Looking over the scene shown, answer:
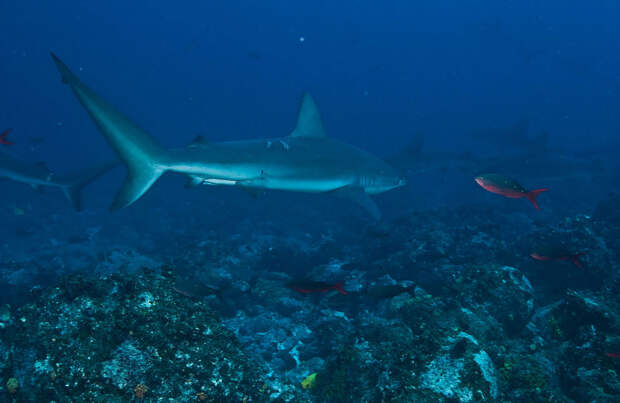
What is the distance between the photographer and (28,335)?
2.32 meters

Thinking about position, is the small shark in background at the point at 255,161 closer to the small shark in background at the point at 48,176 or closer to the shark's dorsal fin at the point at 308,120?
the shark's dorsal fin at the point at 308,120

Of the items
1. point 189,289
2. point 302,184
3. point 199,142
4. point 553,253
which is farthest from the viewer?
point 302,184

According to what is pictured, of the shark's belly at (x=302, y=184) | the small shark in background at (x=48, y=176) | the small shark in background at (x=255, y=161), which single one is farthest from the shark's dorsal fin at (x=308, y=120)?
the small shark in background at (x=48, y=176)

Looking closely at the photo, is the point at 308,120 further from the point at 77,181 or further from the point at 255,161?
the point at 77,181

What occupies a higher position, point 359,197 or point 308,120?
point 308,120

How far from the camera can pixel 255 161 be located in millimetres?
6105

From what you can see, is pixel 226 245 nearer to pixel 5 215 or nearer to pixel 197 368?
pixel 197 368

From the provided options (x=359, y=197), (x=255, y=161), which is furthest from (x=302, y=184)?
(x=359, y=197)

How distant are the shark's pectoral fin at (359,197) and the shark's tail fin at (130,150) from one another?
4.60m

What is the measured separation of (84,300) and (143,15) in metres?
244

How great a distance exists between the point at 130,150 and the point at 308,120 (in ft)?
15.5

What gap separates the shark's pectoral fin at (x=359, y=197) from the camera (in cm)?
822

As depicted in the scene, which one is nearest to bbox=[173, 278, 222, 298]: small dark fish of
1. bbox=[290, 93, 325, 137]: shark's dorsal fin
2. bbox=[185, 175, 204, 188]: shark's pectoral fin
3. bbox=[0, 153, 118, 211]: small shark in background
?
bbox=[185, 175, 204, 188]: shark's pectoral fin

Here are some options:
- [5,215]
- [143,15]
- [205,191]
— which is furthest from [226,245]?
[143,15]
